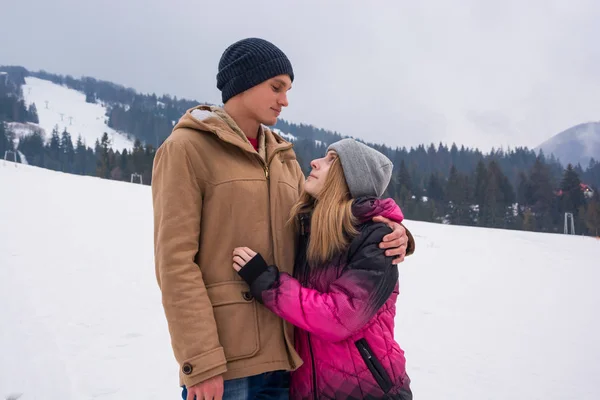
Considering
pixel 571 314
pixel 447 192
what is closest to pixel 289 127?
pixel 447 192

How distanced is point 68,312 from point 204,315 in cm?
468

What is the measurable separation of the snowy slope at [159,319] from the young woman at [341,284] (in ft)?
8.51

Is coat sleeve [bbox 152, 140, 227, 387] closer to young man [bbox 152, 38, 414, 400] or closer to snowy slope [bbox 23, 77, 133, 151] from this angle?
young man [bbox 152, 38, 414, 400]

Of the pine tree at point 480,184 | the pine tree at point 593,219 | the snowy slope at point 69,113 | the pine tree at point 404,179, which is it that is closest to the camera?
the pine tree at point 593,219

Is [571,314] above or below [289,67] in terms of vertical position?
below

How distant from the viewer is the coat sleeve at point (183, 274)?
1.52m

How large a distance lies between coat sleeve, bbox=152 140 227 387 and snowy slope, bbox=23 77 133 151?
379 ft

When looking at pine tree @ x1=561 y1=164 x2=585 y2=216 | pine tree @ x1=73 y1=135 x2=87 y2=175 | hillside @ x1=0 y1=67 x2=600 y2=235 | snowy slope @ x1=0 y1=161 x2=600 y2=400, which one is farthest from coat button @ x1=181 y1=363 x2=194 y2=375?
pine tree @ x1=73 y1=135 x2=87 y2=175

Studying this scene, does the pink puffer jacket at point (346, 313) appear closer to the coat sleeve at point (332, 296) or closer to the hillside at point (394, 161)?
the coat sleeve at point (332, 296)

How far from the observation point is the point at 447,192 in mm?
67125

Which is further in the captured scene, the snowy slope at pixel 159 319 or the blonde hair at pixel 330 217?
the snowy slope at pixel 159 319

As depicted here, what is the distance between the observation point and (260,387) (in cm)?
176

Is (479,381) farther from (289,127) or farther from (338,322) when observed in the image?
(289,127)

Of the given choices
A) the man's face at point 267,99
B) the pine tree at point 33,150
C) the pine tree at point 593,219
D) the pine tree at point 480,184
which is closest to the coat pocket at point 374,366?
the man's face at point 267,99
